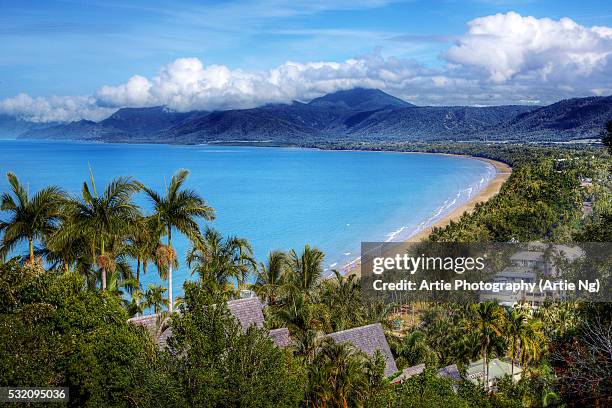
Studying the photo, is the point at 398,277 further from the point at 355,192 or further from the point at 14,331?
the point at 355,192

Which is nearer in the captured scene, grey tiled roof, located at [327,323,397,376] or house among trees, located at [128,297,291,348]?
house among trees, located at [128,297,291,348]

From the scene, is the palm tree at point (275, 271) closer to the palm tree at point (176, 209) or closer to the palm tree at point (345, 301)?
the palm tree at point (345, 301)

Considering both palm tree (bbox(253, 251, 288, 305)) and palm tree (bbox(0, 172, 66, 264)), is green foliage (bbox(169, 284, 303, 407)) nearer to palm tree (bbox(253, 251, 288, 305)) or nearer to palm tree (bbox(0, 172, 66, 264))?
palm tree (bbox(0, 172, 66, 264))

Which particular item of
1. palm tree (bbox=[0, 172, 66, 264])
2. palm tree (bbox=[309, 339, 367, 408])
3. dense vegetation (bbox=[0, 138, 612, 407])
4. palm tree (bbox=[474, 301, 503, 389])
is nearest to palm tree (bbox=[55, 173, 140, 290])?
dense vegetation (bbox=[0, 138, 612, 407])

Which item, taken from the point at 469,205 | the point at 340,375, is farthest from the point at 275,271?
the point at 469,205

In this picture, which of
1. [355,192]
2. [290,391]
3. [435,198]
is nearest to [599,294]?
[290,391]

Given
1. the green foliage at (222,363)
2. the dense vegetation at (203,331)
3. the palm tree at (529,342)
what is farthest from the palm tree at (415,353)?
the green foliage at (222,363)
